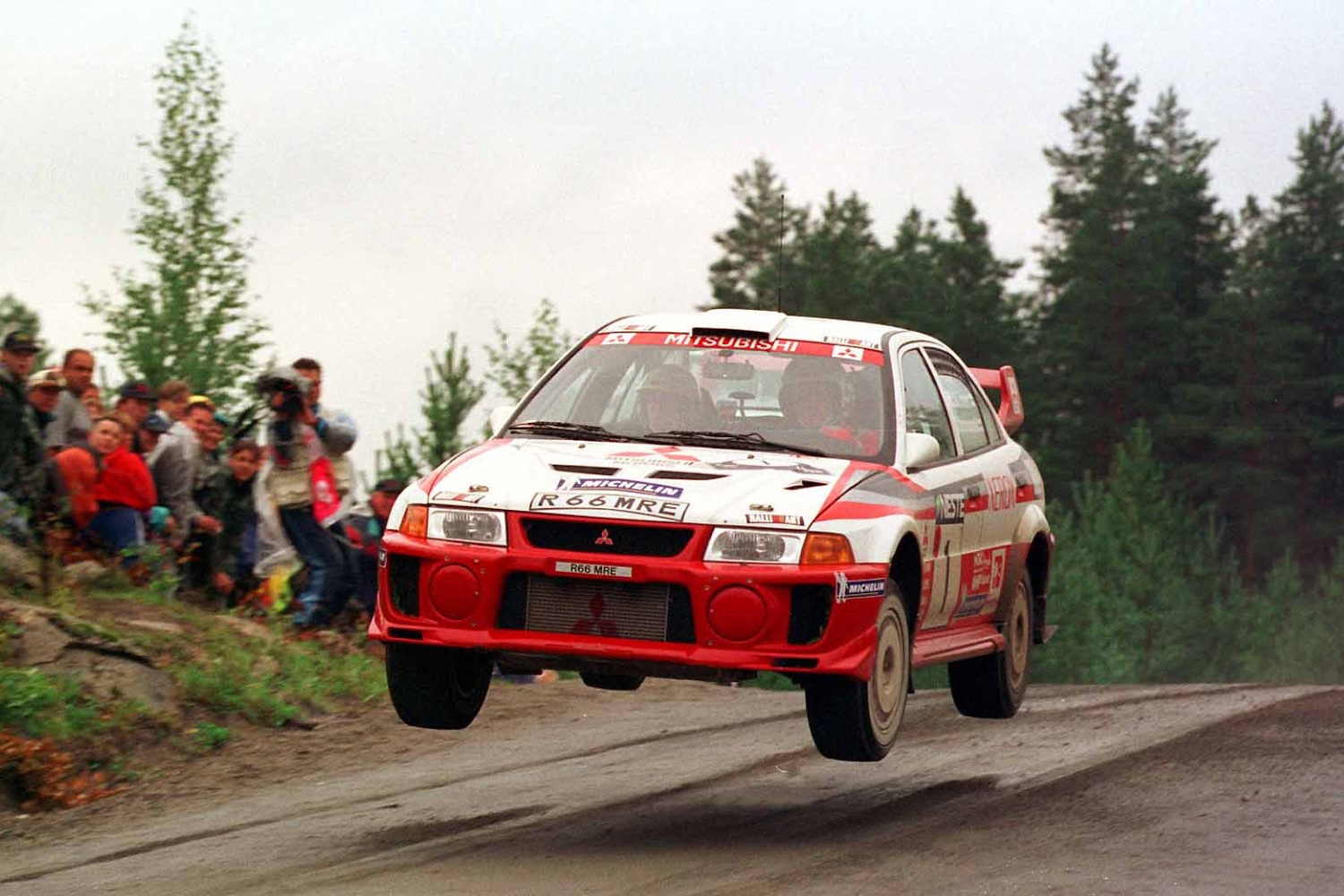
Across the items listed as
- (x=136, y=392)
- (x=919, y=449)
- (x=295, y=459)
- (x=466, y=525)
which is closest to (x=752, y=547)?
(x=466, y=525)

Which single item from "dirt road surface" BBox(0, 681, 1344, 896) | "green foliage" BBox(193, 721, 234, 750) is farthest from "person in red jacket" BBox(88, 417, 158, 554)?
"dirt road surface" BBox(0, 681, 1344, 896)

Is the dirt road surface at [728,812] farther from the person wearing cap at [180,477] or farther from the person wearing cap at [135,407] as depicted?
the person wearing cap at [135,407]

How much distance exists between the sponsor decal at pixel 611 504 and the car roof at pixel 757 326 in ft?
5.50

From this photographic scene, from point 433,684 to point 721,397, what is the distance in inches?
68.1

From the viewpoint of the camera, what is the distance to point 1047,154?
8331cm

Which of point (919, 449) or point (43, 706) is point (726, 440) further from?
point (43, 706)

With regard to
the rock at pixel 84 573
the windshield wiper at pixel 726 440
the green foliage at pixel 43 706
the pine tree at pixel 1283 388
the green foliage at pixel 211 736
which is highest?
the pine tree at pixel 1283 388

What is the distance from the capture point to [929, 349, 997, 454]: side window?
10.1 meters

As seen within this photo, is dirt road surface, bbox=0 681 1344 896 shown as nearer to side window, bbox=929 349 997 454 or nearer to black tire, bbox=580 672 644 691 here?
black tire, bbox=580 672 644 691

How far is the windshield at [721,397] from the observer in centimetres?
872

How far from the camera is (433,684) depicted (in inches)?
332

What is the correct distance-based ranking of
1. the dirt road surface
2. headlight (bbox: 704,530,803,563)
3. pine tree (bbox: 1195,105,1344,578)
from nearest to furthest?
1. the dirt road surface
2. headlight (bbox: 704,530,803,563)
3. pine tree (bbox: 1195,105,1344,578)

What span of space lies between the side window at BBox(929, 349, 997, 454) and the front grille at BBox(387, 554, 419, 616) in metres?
3.04

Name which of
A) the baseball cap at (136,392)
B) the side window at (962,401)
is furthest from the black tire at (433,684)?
the baseball cap at (136,392)
